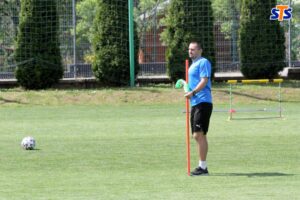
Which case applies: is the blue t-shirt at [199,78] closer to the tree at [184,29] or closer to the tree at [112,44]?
the tree at [112,44]

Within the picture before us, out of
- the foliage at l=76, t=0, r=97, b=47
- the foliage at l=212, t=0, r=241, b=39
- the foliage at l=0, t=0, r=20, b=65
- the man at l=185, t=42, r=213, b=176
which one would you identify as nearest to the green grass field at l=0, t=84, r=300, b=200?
the man at l=185, t=42, r=213, b=176

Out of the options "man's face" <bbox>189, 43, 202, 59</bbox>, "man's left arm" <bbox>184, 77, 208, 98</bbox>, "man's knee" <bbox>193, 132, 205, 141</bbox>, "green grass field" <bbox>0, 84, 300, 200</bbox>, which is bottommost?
"green grass field" <bbox>0, 84, 300, 200</bbox>

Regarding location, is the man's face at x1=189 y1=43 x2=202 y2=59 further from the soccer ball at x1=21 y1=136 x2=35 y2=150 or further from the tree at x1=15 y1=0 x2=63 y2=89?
the tree at x1=15 y1=0 x2=63 y2=89

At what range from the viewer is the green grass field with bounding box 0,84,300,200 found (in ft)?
29.6

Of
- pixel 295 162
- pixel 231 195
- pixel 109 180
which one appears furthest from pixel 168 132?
pixel 231 195

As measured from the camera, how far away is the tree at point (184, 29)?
1006 inches

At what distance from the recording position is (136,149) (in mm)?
12891

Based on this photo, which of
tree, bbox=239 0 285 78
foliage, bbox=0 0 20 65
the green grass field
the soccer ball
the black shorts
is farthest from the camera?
foliage, bbox=0 0 20 65

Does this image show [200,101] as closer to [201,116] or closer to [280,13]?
[201,116]

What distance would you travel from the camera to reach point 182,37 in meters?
25.7

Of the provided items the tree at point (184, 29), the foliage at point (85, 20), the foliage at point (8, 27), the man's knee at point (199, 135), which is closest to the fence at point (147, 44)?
the foliage at point (8, 27)

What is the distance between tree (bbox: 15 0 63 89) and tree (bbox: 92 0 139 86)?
143 cm

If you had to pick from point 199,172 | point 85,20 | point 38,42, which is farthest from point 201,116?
point 85,20

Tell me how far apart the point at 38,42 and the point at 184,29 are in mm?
5078
